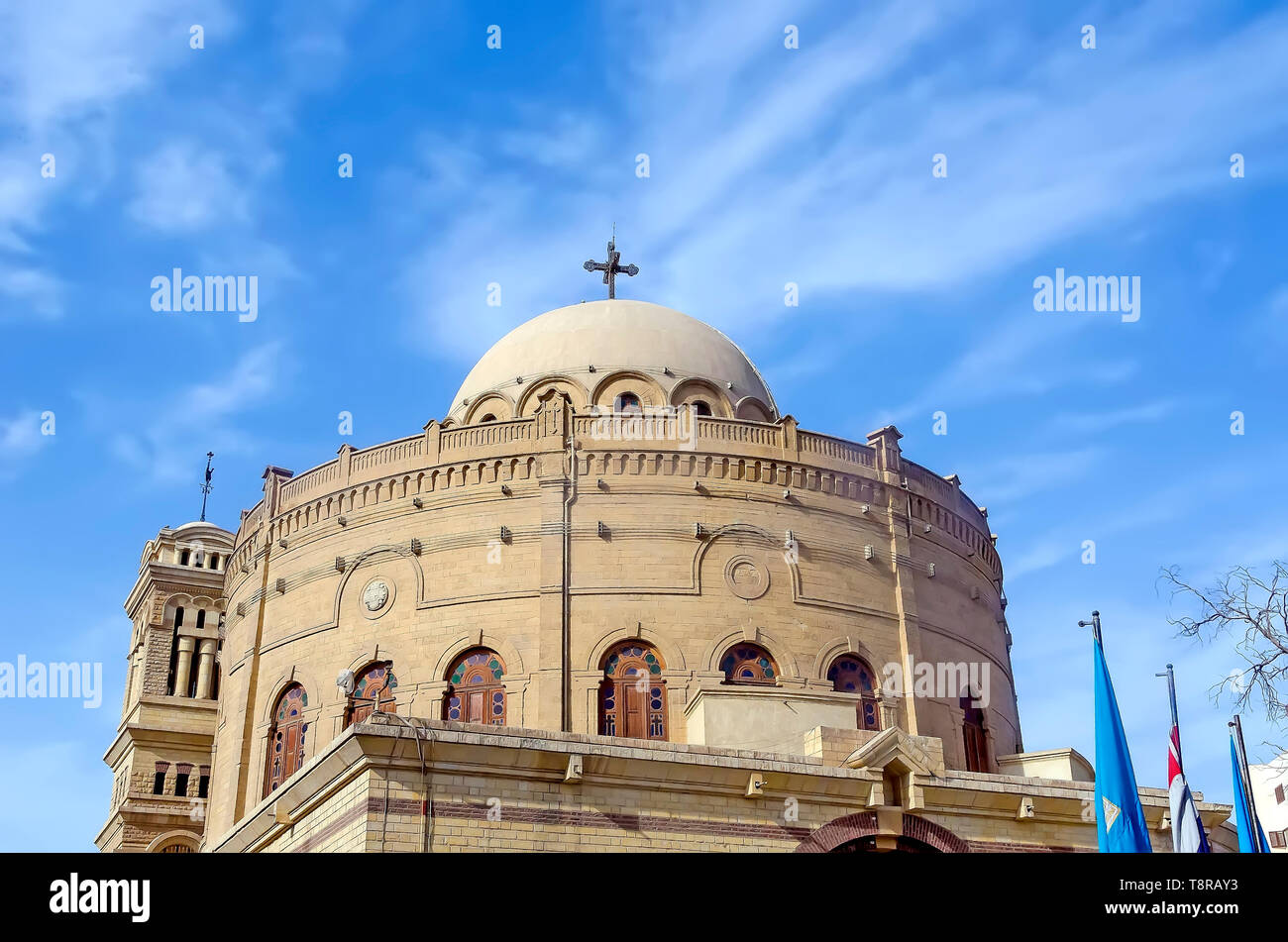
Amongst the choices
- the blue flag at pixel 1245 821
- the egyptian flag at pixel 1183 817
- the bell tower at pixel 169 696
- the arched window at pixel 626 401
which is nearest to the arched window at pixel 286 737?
the bell tower at pixel 169 696

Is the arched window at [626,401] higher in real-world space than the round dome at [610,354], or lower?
lower

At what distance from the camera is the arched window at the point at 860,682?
87.0 ft

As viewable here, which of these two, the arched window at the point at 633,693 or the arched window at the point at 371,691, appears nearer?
the arched window at the point at 633,693

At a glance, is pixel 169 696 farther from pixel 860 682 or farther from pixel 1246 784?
pixel 1246 784

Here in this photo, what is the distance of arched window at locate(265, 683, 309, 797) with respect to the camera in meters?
27.2

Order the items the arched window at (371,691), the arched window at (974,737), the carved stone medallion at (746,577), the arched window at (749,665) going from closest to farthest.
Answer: the arched window at (749,665)
the arched window at (371,691)
the carved stone medallion at (746,577)
the arched window at (974,737)

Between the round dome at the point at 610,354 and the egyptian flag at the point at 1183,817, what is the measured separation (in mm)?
15361

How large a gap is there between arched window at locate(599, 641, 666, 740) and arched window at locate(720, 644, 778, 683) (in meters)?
1.36

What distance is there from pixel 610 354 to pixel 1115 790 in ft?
58.2

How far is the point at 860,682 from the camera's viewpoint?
26.9 metres

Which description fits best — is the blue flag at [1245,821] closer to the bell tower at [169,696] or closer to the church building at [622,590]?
the church building at [622,590]

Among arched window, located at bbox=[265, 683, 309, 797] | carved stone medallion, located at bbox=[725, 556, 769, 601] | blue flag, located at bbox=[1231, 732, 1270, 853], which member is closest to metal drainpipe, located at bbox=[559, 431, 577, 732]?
carved stone medallion, located at bbox=[725, 556, 769, 601]
